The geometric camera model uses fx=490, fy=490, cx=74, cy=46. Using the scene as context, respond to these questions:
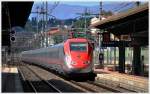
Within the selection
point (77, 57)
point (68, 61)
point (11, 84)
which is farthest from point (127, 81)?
point (11, 84)

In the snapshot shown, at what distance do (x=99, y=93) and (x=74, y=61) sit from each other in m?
8.71

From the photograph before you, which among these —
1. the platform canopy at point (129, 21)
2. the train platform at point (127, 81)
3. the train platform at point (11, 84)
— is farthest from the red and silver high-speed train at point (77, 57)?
the train platform at point (11, 84)

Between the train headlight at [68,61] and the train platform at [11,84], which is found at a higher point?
the train headlight at [68,61]

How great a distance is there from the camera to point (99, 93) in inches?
776

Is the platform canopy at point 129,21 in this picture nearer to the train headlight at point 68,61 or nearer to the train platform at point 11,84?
the train headlight at point 68,61

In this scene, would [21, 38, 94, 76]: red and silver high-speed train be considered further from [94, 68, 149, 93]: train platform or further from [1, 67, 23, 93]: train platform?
[1, 67, 23, 93]: train platform

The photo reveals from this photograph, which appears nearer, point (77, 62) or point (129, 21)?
point (77, 62)

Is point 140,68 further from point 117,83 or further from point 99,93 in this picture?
point 99,93

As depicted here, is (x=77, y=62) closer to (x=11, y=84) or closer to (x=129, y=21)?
(x=129, y=21)

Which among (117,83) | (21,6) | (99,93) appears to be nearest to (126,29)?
(117,83)

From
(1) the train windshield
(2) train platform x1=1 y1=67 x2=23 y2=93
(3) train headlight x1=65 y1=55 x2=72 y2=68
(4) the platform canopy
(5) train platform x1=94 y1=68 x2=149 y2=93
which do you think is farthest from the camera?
(1) the train windshield

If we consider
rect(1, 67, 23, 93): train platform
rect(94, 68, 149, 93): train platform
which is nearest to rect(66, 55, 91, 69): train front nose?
rect(94, 68, 149, 93): train platform

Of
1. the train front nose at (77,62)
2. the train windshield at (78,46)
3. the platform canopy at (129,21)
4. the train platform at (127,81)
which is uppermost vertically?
the platform canopy at (129,21)

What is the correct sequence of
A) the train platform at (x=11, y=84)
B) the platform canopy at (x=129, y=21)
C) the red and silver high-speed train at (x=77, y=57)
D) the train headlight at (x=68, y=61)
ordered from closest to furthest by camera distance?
the train platform at (x=11, y=84), the platform canopy at (x=129, y=21), the red and silver high-speed train at (x=77, y=57), the train headlight at (x=68, y=61)
